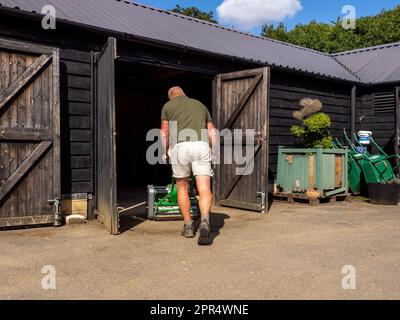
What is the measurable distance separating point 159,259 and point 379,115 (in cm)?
929

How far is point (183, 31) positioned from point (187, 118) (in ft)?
15.2

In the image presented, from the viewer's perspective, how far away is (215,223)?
6625 millimetres

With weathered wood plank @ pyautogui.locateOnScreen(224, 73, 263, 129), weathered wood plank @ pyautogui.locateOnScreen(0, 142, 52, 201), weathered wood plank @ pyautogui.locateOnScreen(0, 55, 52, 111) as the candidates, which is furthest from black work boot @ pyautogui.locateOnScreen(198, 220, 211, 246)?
weathered wood plank @ pyautogui.locateOnScreen(224, 73, 263, 129)

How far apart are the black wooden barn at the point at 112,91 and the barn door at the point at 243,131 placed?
0.02 m

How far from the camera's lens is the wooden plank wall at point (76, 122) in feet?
21.9

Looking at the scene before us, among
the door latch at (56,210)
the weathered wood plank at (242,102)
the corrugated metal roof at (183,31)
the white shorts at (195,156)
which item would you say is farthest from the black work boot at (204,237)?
the corrugated metal roof at (183,31)

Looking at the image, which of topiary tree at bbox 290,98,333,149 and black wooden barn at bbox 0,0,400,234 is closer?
black wooden barn at bbox 0,0,400,234

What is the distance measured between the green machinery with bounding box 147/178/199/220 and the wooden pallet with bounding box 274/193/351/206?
284cm

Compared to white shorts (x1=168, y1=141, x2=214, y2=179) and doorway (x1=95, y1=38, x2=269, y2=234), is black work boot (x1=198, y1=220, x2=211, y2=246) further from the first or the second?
doorway (x1=95, y1=38, x2=269, y2=234)

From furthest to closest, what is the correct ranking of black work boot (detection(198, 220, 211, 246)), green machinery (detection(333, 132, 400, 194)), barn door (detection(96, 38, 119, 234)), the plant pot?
1. green machinery (detection(333, 132, 400, 194))
2. the plant pot
3. barn door (detection(96, 38, 119, 234))
4. black work boot (detection(198, 220, 211, 246))

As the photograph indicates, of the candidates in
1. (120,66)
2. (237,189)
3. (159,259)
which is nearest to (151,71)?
(120,66)

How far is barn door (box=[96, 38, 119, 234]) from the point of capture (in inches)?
225
